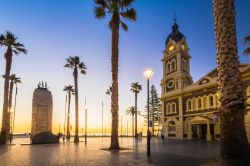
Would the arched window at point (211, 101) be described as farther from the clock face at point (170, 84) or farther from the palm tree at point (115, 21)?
the palm tree at point (115, 21)

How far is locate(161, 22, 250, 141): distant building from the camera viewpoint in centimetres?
3678

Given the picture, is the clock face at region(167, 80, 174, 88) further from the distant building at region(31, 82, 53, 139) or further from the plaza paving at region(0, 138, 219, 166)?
the plaza paving at region(0, 138, 219, 166)

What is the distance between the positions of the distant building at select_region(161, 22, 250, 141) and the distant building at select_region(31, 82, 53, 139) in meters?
24.2

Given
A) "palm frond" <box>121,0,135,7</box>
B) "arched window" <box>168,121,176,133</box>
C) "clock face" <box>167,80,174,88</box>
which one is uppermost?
"palm frond" <box>121,0,135,7</box>

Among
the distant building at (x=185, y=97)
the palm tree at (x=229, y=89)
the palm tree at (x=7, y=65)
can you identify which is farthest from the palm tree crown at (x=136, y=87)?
the palm tree at (x=229, y=89)

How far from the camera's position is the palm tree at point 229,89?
651 cm

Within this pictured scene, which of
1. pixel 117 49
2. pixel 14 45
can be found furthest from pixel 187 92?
pixel 14 45

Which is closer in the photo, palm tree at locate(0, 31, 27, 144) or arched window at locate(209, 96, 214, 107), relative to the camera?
palm tree at locate(0, 31, 27, 144)

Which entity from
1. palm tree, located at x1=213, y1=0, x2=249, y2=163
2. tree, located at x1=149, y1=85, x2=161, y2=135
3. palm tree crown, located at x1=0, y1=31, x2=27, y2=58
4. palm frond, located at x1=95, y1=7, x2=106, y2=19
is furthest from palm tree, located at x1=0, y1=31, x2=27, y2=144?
tree, located at x1=149, y1=85, x2=161, y2=135

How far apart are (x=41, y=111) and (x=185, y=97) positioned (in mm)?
27870

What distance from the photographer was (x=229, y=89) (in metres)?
6.86

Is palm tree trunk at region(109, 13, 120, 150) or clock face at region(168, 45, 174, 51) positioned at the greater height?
clock face at region(168, 45, 174, 51)

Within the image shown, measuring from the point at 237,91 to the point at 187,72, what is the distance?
1704 inches

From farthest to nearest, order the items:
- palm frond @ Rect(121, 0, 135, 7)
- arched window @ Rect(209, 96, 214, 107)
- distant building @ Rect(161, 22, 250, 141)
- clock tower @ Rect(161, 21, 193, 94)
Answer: clock tower @ Rect(161, 21, 193, 94)
arched window @ Rect(209, 96, 214, 107)
distant building @ Rect(161, 22, 250, 141)
palm frond @ Rect(121, 0, 135, 7)
